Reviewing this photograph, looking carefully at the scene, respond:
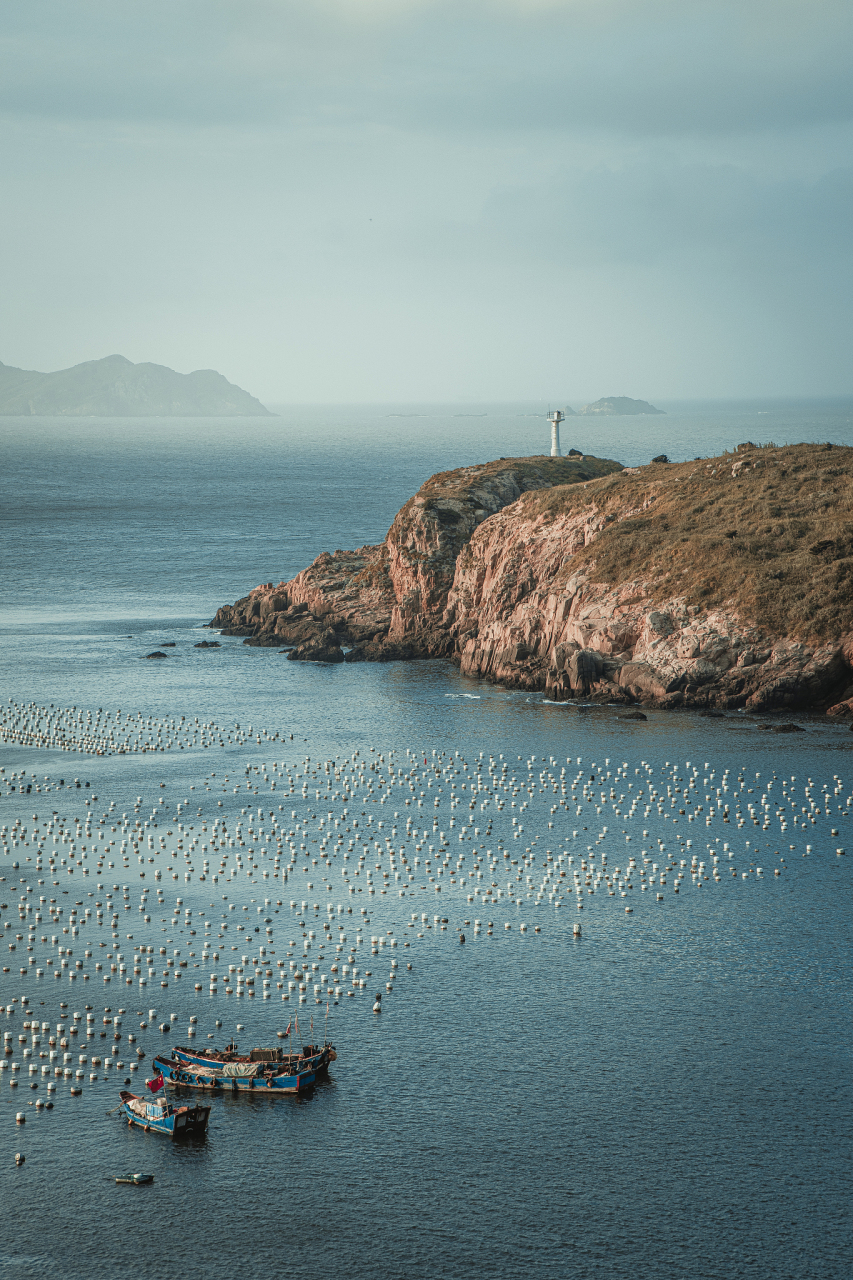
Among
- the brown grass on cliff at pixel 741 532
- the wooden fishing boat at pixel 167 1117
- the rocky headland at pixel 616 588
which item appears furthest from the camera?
the brown grass on cliff at pixel 741 532

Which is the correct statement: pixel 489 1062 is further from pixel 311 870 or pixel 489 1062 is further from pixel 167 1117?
pixel 311 870

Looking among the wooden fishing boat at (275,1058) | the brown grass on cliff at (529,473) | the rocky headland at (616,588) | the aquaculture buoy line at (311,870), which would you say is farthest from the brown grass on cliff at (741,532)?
the wooden fishing boat at (275,1058)

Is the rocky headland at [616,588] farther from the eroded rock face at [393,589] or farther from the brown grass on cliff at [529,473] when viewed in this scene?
the brown grass on cliff at [529,473]

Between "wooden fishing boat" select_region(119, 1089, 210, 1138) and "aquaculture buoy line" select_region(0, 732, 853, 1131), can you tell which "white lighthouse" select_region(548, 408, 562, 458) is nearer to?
"aquaculture buoy line" select_region(0, 732, 853, 1131)

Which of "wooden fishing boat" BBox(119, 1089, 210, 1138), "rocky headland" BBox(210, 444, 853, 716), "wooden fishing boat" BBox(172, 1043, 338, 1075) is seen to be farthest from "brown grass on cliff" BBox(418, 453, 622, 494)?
"wooden fishing boat" BBox(119, 1089, 210, 1138)

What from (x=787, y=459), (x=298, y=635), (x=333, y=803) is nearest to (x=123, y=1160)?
(x=333, y=803)

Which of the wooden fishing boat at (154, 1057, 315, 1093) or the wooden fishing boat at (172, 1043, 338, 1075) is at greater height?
the wooden fishing boat at (172, 1043, 338, 1075)
